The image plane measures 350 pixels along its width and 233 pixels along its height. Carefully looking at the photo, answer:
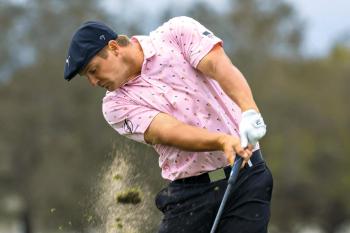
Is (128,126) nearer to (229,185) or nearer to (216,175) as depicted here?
(216,175)

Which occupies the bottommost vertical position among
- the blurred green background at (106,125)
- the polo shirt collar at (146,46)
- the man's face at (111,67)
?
the blurred green background at (106,125)

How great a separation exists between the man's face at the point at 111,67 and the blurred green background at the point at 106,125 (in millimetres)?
37758

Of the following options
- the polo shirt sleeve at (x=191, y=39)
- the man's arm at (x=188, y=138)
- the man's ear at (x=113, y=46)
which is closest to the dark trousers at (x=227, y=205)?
the man's arm at (x=188, y=138)

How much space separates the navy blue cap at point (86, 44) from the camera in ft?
23.6

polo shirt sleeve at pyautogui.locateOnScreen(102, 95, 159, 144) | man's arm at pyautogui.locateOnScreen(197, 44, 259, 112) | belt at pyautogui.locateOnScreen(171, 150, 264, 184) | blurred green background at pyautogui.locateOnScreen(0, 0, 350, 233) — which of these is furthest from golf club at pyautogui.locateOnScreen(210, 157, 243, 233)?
blurred green background at pyautogui.locateOnScreen(0, 0, 350, 233)

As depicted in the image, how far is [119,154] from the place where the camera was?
9227 mm

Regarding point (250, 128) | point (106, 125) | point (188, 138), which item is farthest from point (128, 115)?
point (106, 125)

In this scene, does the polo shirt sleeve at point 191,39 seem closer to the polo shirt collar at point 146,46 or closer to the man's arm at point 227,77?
the man's arm at point 227,77

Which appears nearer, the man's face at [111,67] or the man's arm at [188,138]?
the man's arm at [188,138]

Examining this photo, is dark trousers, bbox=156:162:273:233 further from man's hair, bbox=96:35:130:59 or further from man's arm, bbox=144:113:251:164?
man's hair, bbox=96:35:130:59

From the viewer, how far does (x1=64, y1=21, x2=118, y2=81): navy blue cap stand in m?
7.19

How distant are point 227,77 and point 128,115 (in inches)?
29.5

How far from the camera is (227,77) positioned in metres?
7.07

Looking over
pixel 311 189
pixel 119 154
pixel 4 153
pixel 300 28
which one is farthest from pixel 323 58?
pixel 119 154
